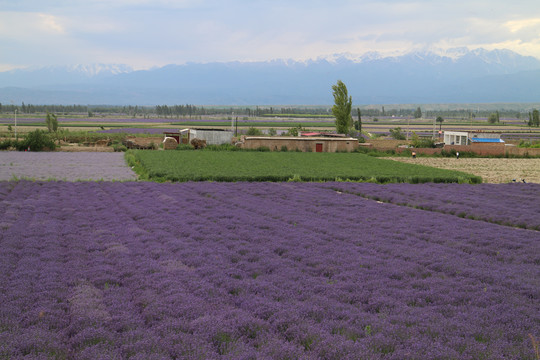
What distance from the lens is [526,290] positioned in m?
11.9

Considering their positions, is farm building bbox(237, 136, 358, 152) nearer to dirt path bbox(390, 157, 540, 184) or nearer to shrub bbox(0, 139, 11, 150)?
dirt path bbox(390, 157, 540, 184)

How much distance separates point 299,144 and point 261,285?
2084 inches

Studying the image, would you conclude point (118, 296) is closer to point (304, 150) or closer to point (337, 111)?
point (304, 150)

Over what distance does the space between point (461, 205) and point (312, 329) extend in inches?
717

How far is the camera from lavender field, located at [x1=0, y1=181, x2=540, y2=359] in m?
8.91

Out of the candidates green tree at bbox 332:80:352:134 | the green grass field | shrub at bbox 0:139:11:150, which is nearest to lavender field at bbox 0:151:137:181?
the green grass field

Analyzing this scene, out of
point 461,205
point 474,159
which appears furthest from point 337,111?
point 461,205

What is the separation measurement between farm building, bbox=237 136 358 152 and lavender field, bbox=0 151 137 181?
17.1m

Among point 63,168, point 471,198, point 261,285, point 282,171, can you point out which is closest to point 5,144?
point 63,168

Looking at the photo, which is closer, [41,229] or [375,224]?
[41,229]

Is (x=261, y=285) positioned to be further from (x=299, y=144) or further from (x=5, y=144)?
(x=5, y=144)

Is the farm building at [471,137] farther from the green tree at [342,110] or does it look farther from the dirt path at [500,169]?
the green tree at [342,110]

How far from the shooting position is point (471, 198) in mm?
27844

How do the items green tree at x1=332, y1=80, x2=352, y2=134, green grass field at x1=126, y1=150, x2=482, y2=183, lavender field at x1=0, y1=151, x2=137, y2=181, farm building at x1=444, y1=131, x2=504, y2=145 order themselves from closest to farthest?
green grass field at x1=126, y1=150, x2=482, y2=183
lavender field at x1=0, y1=151, x2=137, y2=181
farm building at x1=444, y1=131, x2=504, y2=145
green tree at x1=332, y1=80, x2=352, y2=134
